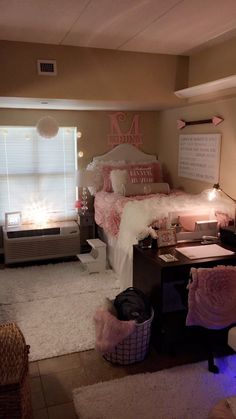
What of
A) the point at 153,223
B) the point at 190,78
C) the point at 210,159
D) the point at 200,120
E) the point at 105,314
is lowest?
the point at 105,314

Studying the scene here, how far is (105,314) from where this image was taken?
6.95 ft

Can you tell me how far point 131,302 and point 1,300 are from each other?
4.60 ft

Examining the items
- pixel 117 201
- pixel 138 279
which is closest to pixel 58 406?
pixel 138 279

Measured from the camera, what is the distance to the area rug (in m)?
1.75

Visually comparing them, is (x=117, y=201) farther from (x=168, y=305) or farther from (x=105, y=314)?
(x=105, y=314)

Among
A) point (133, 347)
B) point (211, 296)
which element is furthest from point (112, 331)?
point (211, 296)

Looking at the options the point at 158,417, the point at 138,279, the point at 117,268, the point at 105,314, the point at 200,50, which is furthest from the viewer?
the point at 117,268

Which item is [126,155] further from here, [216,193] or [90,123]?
[216,193]

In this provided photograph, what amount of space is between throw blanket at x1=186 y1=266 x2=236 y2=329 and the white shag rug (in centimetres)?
84

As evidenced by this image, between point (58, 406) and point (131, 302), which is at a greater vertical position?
point (131, 302)

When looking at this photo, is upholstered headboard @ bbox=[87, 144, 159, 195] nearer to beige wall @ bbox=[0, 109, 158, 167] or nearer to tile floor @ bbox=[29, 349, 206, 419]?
beige wall @ bbox=[0, 109, 158, 167]

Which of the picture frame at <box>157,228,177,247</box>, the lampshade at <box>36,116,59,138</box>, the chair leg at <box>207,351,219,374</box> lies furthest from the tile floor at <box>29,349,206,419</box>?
the lampshade at <box>36,116,59,138</box>

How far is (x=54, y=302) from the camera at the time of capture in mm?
2947

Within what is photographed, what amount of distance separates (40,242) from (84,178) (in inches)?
36.2
